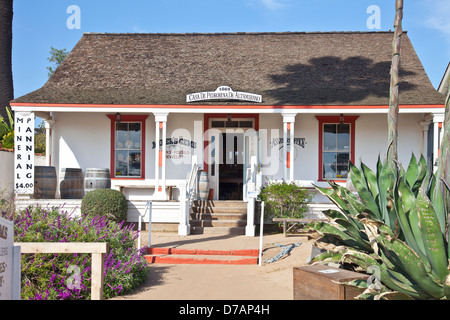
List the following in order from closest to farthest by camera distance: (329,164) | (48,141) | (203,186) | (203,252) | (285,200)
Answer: (203,252)
(285,200)
(203,186)
(48,141)
(329,164)

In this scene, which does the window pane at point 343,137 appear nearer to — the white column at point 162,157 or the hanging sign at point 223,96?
the hanging sign at point 223,96

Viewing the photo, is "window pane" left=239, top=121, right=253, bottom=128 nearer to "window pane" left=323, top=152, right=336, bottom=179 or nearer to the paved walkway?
"window pane" left=323, top=152, right=336, bottom=179

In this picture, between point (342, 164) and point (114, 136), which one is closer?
point (342, 164)

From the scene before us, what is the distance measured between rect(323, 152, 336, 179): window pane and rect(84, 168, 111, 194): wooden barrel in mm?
6643

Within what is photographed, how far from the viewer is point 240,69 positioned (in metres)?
14.9

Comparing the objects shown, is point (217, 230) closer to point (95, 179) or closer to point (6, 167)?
point (95, 179)

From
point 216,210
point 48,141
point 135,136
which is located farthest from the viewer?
point 135,136

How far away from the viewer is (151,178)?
14.2m

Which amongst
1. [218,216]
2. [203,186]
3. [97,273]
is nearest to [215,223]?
[218,216]

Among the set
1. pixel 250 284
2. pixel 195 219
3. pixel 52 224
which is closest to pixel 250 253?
pixel 250 284

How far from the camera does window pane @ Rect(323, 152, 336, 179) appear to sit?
14023 mm

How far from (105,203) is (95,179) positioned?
1.47 metres

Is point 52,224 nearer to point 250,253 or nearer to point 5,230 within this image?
point 5,230

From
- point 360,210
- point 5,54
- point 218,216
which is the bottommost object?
point 218,216
